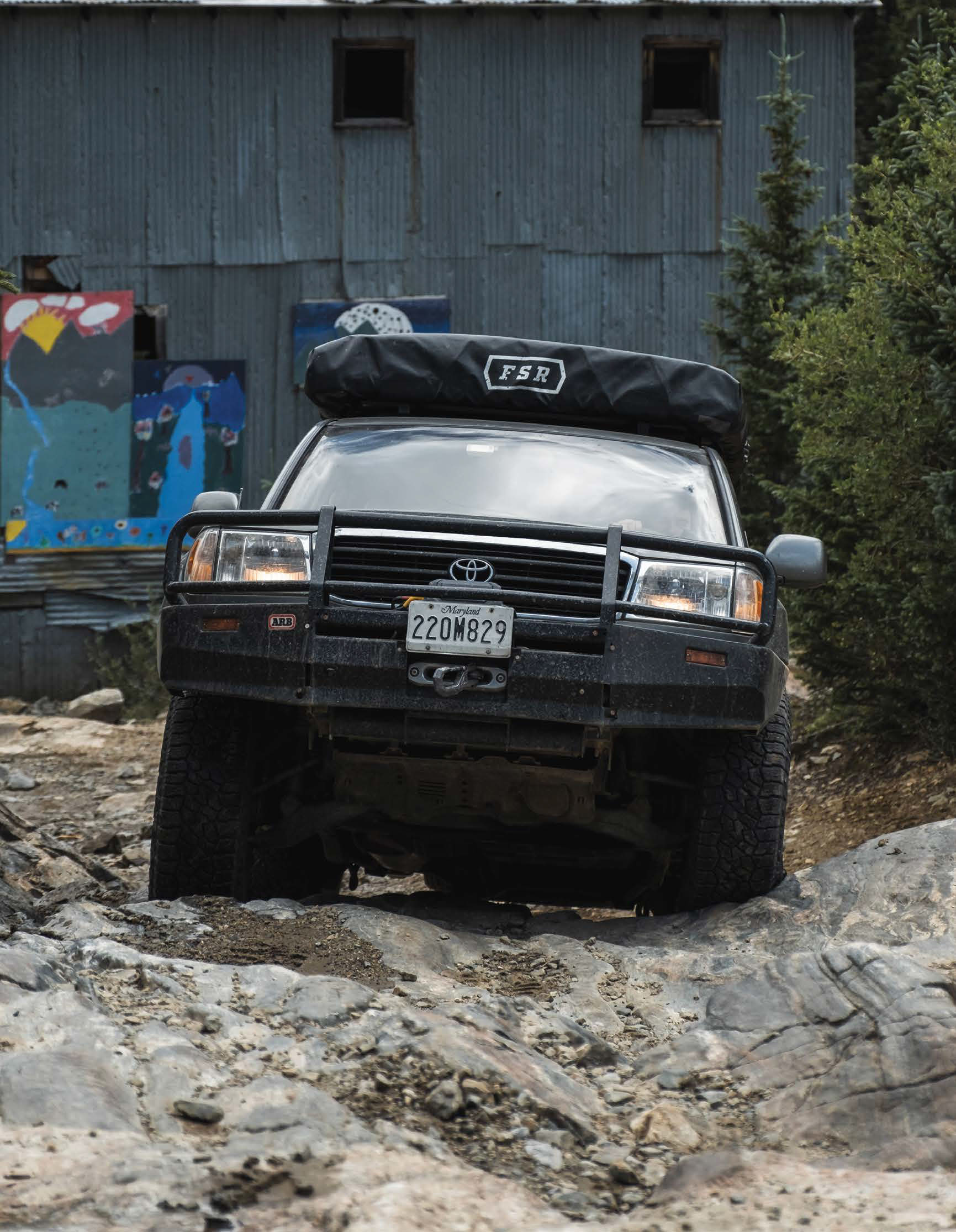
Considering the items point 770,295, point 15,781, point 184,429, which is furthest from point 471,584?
point 184,429

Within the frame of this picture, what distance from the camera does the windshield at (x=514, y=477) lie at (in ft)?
19.9

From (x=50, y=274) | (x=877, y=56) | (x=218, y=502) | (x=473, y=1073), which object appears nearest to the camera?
(x=473, y=1073)

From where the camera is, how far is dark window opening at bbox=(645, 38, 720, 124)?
17953mm

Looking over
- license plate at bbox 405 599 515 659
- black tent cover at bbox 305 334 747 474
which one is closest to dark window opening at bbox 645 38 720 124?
black tent cover at bbox 305 334 747 474

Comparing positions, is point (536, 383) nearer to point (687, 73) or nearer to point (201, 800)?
point (201, 800)

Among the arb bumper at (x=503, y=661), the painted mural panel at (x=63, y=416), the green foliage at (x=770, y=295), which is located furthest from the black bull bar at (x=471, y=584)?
the painted mural panel at (x=63, y=416)

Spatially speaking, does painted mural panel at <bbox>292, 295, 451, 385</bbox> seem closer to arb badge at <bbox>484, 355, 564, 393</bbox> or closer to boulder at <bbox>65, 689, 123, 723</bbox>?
boulder at <bbox>65, 689, 123, 723</bbox>

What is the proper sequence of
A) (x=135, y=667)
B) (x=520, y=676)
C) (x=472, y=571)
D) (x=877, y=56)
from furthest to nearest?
(x=877, y=56), (x=135, y=667), (x=472, y=571), (x=520, y=676)

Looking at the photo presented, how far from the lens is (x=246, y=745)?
5.64 metres

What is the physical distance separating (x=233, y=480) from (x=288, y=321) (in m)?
2.00

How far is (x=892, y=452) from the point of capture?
28.9ft

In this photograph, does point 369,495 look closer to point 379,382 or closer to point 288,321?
point 379,382

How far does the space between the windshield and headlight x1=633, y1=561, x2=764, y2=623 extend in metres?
0.53

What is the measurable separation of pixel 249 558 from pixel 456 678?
952 millimetres
